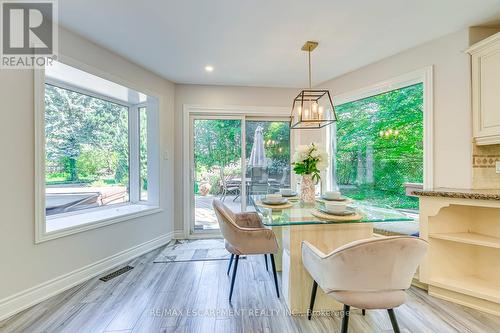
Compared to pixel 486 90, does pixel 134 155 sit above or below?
below

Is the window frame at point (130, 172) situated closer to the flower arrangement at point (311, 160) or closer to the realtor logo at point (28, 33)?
the realtor logo at point (28, 33)

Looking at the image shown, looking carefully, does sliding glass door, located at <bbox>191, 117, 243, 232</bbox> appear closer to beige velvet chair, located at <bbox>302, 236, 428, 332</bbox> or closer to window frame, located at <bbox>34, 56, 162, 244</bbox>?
window frame, located at <bbox>34, 56, 162, 244</bbox>

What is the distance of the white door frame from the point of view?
12.0ft

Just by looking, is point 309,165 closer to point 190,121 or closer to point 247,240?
point 247,240

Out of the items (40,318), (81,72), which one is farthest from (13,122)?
(40,318)

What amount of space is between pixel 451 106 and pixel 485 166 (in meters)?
0.66

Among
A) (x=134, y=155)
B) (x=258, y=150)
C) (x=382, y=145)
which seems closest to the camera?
(x=382, y=145)

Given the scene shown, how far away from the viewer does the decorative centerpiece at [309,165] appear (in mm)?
2230

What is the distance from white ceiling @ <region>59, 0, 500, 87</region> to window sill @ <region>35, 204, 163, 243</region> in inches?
75.7

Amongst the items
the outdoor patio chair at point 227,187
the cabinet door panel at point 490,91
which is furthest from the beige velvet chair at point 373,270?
the outdoor patio chair at point 227,187

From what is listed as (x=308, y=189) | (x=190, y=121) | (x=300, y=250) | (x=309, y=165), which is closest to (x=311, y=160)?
(x=309, y=165)

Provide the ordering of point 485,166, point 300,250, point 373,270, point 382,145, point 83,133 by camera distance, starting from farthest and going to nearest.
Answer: point 382,145, point 83,133, point 485,166, point 300,250, point 373,270

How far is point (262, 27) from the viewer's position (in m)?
2.14

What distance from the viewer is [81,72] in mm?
2373
